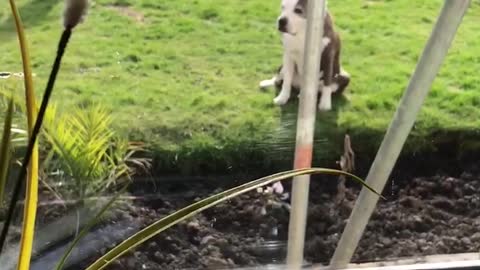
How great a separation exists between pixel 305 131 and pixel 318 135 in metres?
0.06

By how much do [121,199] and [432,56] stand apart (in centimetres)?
49

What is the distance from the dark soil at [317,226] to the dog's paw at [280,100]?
0.14 m

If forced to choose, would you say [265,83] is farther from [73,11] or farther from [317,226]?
[73,11]

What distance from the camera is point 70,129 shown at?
110 centimetres

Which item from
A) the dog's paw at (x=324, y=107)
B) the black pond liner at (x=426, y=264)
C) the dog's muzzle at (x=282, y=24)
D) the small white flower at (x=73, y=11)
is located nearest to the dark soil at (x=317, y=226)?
the black pond liner at (x=426, y=264)

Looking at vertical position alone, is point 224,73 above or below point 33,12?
below

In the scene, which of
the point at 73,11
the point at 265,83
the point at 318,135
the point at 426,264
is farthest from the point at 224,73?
the point at 73,11

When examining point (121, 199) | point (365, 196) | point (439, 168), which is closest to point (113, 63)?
point (121, 199)

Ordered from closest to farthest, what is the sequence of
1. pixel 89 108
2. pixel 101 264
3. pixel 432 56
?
pixel 101 264
pixel 432 56
pixel 89 108

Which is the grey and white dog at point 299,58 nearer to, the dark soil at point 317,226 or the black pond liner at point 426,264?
the dark soil at point 317,226

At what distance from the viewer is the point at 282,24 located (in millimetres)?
1125

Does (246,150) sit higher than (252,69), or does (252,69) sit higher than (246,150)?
(252,69)

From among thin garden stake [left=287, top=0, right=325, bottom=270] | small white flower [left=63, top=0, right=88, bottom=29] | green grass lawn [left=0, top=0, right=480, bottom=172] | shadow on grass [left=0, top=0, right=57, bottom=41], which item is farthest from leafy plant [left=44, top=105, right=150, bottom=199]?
small white flower [left=63, top=0, right=88, bottom=29]

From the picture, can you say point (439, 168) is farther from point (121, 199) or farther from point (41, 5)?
point (41, 5)
